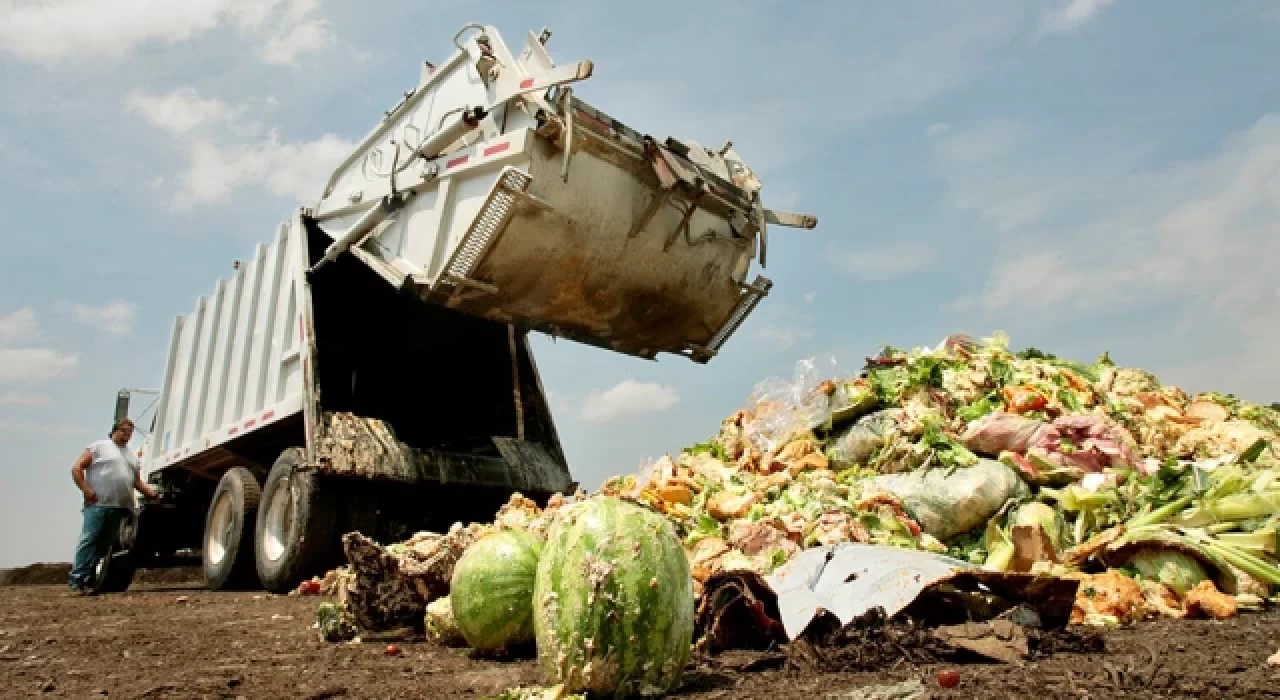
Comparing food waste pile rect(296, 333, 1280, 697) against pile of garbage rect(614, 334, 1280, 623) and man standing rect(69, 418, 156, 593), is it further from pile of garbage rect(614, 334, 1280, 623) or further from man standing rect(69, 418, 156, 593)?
man standing rect(69, 418, 156, 593)

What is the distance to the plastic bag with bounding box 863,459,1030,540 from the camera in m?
4.70

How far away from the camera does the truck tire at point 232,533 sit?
23.2ft

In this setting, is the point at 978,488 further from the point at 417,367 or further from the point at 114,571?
the point at 114,571

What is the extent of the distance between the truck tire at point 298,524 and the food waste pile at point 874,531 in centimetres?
170

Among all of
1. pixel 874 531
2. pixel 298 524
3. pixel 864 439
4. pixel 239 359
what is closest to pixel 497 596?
pixel 874 531

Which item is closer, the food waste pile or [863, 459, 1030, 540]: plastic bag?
the food waste pile

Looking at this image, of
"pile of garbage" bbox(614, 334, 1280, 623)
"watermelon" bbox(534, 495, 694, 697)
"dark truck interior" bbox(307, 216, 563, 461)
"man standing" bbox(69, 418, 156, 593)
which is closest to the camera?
"watermelon" bbox(534, 495, 694, 697)

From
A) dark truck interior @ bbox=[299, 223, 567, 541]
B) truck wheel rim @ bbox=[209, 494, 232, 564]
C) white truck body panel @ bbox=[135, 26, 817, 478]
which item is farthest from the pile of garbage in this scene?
truck wheel rim @ bbox=[209, 494, 232, 564]

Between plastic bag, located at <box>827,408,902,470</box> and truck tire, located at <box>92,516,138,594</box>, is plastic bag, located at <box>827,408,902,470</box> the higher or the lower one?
the higher one

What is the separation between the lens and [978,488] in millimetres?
4699

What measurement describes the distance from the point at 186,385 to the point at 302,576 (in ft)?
13.3

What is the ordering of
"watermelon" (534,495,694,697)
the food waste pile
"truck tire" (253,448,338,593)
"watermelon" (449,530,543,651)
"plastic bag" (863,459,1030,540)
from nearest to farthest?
1. "watermelon" (534,495,694,697)
2. the food waste pile
3. "watermelon" (449,530,543,651)
4. "plastic bag" (863,459,1030,540)
5. "truck tire" (253,448,338,593)

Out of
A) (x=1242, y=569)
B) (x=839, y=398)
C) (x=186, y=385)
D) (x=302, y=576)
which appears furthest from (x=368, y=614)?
(x=186, y=385)

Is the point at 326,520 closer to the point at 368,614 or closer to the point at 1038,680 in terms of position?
the point at 368,614
